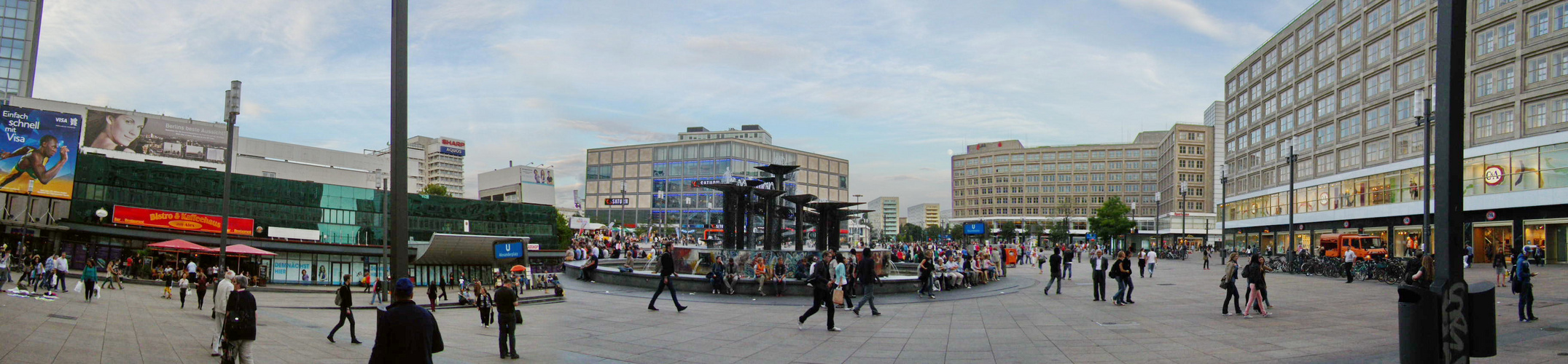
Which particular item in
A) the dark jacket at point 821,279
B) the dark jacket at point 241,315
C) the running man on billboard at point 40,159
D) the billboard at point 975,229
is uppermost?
the running man on billboard at point 40,159

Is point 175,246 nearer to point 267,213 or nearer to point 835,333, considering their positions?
point 267,213

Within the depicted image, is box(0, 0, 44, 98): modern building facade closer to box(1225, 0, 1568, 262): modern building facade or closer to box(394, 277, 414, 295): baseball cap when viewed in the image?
box(394, 277, 414, 295): baseball cap

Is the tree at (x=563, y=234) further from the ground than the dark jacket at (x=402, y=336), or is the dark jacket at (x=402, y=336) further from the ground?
the dark jacket at (x=402, y=336)

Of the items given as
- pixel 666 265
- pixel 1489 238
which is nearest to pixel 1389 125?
pixel 1489 238

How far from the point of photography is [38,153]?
36.4 metres

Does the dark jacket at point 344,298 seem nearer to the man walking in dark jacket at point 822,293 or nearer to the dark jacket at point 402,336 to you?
the man walking in dark jacket at point 822,293

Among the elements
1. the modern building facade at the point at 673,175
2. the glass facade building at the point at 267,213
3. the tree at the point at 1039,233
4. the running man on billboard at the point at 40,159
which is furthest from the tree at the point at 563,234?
the tree at the point at 1039,233

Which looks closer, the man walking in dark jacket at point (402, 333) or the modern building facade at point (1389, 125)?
the man walking in dark jacket at point (402, 333)

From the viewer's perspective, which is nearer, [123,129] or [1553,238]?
[1553,238]

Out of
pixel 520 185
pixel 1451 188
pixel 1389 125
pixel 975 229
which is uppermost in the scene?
pixel 1389 125

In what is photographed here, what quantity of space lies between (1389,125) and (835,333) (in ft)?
158

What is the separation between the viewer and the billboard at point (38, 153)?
35.7 meters

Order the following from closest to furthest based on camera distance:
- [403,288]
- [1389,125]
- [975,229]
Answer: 1. [403,288]
2. [1389,125]
3. [975,229]

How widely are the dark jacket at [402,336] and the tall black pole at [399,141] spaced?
338 mm
